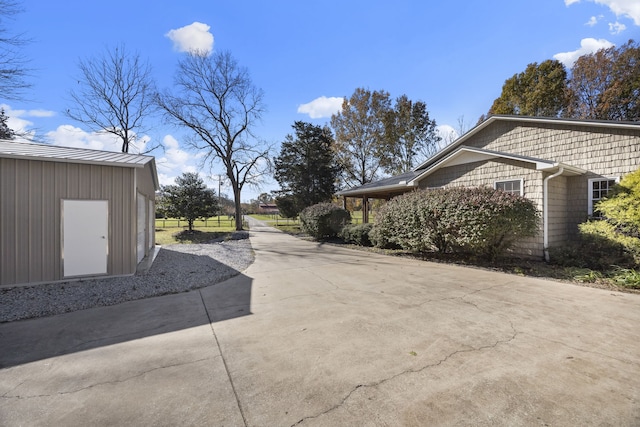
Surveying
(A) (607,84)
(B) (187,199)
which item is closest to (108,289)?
(B) (187,199)

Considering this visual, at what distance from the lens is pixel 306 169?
28469 mm

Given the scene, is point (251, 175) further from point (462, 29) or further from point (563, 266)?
point (563, 266)

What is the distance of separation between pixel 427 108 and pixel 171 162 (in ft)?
78.7

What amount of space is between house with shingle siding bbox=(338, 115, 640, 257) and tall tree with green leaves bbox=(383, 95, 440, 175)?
16.2 metres

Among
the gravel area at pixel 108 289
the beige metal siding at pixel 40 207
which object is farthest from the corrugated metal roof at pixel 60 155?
the gravel area at pixel 108 289

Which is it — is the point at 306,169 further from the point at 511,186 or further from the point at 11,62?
the point at 511,186

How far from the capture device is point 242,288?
6105 mm

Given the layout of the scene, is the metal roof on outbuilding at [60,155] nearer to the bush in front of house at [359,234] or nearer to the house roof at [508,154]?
the bush in front of house at [359,234]

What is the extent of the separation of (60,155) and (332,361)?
24.7 feet

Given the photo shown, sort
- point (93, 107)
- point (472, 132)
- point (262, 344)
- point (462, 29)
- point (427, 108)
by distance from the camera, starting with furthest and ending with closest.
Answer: point (427, 108)
point (93, 107)
point (472, 132)
point (462, 29)
point (262, 344)

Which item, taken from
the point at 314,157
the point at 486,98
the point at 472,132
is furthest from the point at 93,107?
the point at 486,98

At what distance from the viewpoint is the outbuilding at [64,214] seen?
19.7 ft

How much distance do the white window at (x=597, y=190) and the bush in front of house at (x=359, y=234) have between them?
765 centimetres

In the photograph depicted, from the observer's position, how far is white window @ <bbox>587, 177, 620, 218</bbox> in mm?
8672
